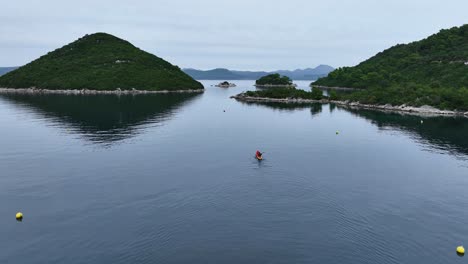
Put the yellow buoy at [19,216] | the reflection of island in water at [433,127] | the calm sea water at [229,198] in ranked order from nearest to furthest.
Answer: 1. the calm sea water at [229,198]
2. the yellow buoy at [19,216]
3. the reflection of island in water at [433,127]

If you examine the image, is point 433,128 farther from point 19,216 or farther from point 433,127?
point 19,216

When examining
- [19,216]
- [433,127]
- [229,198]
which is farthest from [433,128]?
[19,216]

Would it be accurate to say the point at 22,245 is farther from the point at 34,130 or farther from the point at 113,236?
the point at 34,130

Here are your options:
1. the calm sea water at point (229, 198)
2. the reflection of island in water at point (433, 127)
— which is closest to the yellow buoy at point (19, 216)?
the calm sea water at point (229, 198)

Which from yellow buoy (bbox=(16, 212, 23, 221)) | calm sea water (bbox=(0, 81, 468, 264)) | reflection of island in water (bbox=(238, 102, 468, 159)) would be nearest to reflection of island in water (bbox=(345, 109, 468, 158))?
reflection of island in water (bbox=(238, 102, 468, 159))

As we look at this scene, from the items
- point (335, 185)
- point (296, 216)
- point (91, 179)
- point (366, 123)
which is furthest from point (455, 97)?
point (91, 179)

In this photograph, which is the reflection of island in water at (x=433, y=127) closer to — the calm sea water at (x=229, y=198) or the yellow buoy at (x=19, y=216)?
the calm sea water at (x=229, y=198)
